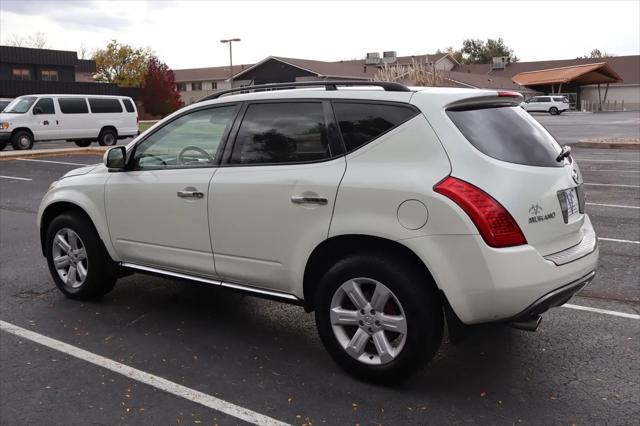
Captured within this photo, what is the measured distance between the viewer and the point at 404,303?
3430 mm

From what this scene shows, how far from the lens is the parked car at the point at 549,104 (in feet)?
182

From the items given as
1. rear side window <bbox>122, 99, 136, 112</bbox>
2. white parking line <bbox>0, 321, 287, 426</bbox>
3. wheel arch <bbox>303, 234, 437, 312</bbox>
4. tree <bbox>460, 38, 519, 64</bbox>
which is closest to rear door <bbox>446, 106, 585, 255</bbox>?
wheel arch <bbox>303, 234, 437, 312</bbox>

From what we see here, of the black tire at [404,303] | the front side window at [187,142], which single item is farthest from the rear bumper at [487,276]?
the front side window at [187,142]

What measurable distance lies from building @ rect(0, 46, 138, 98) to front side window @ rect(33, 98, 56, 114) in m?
24.8

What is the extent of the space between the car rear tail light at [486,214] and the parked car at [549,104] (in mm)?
55179

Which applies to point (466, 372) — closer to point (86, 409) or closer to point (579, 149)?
point (86, 409)

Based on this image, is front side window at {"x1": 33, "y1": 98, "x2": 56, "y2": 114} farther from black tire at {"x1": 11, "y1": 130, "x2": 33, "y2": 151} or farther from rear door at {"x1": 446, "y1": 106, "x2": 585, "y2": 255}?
rear door at {"x1": 446, "y1": 106, "x2": 585, "y2": 255}

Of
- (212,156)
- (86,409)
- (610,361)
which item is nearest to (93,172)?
(212,156)

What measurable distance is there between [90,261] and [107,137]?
1969cm

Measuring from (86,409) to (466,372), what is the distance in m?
2.32

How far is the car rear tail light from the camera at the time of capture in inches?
127

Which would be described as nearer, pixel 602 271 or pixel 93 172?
pixel 93 172

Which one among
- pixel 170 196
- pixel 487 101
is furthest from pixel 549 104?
pixel 170 196

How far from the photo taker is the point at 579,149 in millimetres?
20797
